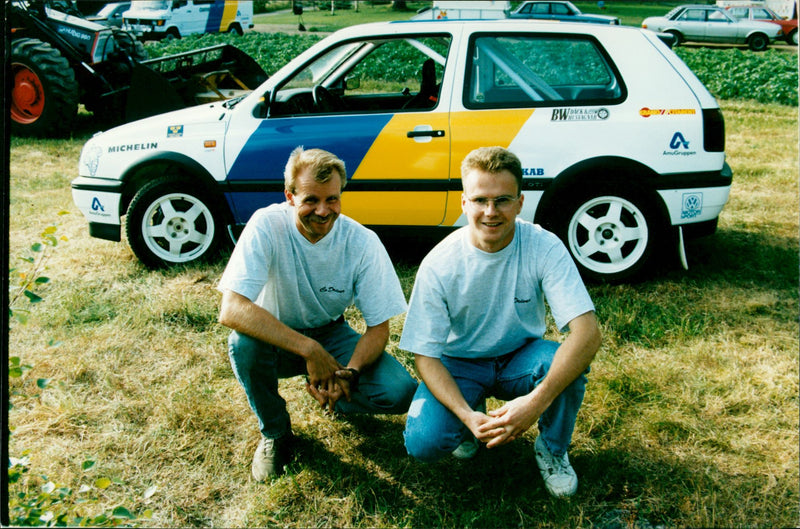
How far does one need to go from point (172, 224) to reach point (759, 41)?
2387 cm

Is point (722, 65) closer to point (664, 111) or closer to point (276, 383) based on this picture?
point (664, 111)

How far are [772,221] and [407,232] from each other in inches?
132

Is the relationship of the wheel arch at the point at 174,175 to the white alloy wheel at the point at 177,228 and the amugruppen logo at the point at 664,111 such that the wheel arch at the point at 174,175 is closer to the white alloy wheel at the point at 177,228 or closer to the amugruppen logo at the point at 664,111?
the white alloy wheel at the point at 177,228

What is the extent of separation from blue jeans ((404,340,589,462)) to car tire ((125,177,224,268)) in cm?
254

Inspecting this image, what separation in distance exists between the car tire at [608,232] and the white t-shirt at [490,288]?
1.84 meters

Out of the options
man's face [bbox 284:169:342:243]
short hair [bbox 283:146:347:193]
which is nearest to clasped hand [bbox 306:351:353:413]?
man's face [bbox 284:169:342:243]

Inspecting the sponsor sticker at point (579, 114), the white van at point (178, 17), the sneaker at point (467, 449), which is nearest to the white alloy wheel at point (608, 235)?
the sponsor sticker at point (579, 114)

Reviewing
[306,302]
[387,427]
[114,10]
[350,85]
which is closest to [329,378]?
[306,302]

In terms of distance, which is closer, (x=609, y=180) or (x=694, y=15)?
(x=609, y=180)

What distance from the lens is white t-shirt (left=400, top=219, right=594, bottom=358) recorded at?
2410mm

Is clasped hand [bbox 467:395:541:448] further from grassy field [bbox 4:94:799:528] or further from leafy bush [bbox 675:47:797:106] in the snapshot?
leafy bush [bbox 675:47:797:106]

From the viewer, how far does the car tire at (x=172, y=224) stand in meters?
4.47

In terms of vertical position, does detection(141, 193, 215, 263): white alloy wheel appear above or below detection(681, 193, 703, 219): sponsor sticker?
below

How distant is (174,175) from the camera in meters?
4.48
